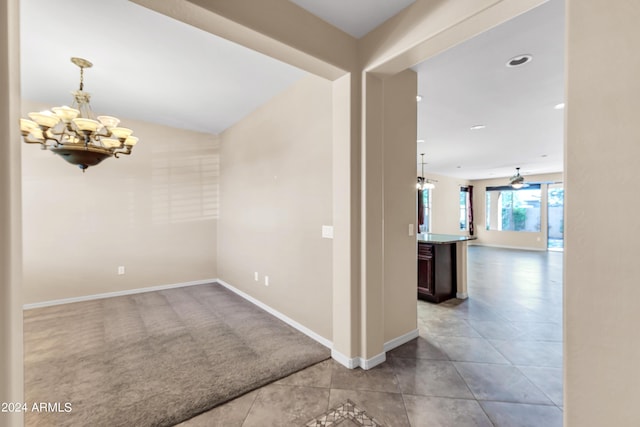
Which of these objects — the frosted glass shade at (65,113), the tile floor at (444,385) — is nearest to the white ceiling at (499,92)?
the tile floor at (444,385)

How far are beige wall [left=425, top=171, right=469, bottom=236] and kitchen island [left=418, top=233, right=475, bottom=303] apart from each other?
221 inches

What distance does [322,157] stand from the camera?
273cm

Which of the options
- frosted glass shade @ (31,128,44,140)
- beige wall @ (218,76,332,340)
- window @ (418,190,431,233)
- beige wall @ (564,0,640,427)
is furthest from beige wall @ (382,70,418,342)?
window @ (418,190,431,233)

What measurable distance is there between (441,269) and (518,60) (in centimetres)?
270

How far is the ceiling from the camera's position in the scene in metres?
2.03

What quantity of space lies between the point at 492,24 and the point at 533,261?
8135 mm

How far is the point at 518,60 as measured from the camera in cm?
249

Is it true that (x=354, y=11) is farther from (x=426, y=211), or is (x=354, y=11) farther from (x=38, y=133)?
(x=426, y=211)

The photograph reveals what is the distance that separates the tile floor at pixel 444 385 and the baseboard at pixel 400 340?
5 centimetres

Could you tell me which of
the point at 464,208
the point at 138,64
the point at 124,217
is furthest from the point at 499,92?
the point at 464,208

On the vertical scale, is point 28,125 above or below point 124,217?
above

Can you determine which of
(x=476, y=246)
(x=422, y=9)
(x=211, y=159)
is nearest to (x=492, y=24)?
(x=422, y=9)

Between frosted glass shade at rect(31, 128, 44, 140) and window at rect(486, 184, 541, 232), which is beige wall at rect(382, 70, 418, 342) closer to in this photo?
frosted glass shade at rect(31, 128, 44, 140)

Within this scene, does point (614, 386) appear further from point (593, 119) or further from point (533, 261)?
point (533, 261)
